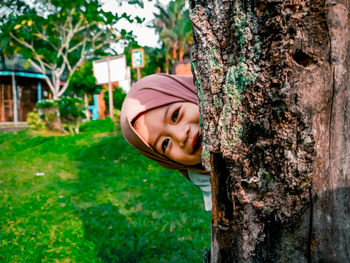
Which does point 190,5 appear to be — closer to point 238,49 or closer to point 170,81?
point 238,49

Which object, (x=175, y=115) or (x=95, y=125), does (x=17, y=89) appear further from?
(x=175, y=115)

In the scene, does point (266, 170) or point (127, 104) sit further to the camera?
point (127, 104)

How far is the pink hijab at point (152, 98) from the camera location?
1506 mm

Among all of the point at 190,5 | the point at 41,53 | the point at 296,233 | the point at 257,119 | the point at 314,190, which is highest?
the point at 41,53

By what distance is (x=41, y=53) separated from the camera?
1564 cm

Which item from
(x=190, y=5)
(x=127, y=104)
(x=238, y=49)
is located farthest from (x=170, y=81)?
(x=238, y=49)

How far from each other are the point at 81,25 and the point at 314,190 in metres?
17.0

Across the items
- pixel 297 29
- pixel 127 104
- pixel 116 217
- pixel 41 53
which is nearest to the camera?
pixel 297 29

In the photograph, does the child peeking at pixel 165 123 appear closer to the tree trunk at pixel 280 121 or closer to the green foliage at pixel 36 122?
the tree trunk at pixel 280 121

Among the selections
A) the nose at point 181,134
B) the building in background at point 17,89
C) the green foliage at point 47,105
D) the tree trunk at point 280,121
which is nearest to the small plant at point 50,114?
the green foliage at point 47,105

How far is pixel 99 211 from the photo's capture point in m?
3.82

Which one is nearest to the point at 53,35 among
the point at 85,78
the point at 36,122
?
the point at 85,78

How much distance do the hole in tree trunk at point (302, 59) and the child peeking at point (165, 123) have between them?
75cm

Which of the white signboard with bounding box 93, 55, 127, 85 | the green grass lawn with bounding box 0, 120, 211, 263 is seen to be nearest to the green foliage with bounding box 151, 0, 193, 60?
the white signboard with bounding box 93, 55, 127, 85
